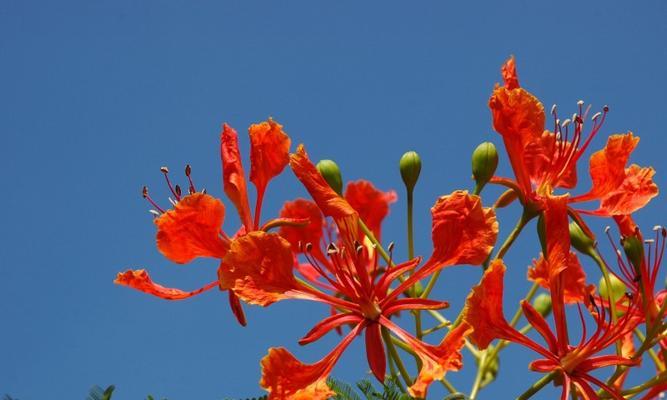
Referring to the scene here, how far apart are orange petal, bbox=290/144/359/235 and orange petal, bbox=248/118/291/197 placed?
13.8 inches

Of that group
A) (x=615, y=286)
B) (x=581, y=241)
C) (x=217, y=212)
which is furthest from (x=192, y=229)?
(x=615, y=286)

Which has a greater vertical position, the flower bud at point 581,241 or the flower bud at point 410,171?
the flower bud at point 410,171

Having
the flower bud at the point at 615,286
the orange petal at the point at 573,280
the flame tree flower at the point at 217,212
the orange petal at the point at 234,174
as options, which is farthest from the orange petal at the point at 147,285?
the flower bud at the point at 615,286

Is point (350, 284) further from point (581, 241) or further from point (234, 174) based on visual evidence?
point (581, 241)

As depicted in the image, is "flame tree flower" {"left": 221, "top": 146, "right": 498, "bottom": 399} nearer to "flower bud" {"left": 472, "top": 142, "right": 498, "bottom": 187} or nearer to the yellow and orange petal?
the yellow and orange petal

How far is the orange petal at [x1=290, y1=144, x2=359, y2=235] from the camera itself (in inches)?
99.7

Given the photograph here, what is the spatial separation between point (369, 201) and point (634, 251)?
1.16 m

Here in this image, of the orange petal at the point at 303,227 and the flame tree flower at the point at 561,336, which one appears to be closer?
the flame tree flower at the point at 561,336

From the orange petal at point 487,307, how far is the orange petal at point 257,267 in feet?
1.58

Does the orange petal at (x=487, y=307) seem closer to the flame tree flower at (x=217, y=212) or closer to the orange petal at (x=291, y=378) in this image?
the orange petal at (x=291, y=378)

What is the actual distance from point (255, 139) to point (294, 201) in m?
0.49

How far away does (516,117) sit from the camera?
9.12 feet

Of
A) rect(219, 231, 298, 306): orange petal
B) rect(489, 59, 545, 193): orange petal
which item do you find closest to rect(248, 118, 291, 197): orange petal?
rect(219, 231, 298, 306): orange petal

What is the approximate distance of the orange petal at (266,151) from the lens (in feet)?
9.45
